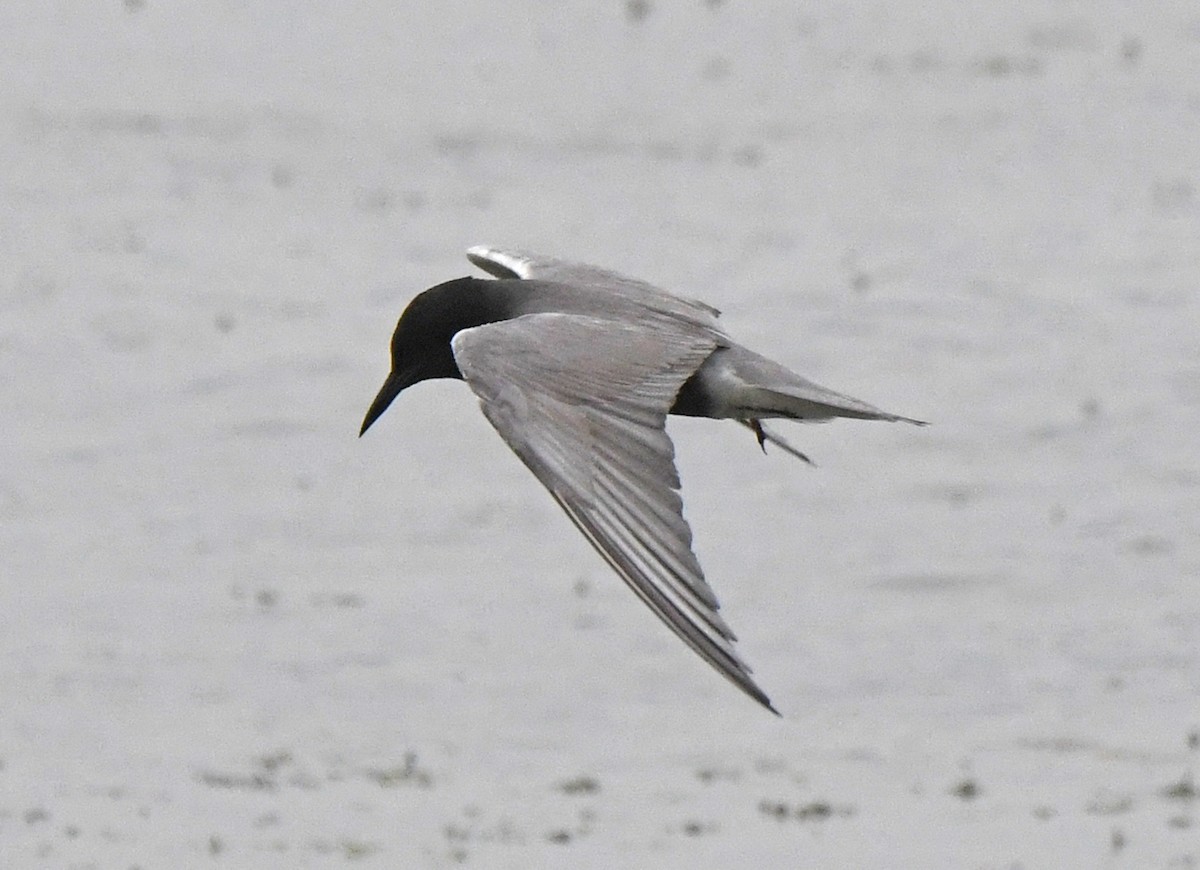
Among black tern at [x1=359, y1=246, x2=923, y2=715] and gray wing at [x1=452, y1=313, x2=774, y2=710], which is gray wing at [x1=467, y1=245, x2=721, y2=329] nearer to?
black tern at [x1=359, y1=246, x2=923, y2=715]

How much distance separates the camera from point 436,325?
590 centimetres

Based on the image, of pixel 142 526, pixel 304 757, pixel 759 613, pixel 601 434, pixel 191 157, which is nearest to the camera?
pixel 601 434

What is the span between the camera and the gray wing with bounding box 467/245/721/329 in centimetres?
605

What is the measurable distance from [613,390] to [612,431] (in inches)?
9.0

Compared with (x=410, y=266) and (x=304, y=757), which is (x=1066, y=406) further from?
(x=304, y=757)

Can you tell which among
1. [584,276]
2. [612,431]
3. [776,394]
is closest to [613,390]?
[612,431]

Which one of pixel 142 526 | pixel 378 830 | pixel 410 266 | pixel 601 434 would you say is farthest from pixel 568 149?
pixel 601 434

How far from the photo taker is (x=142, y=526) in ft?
35.8

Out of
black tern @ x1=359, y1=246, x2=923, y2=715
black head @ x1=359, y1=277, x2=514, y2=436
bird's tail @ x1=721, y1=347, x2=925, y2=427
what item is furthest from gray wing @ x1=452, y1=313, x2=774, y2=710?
black head @ x1=359, y1=277, x2=514, y2=436

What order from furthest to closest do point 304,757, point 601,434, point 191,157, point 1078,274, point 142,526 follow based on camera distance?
point 191,157 → point 1078,274 → point 142,526 → point 304,757 → point 601,434

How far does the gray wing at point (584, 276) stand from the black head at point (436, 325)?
0.32 m

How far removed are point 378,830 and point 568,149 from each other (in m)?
7.50

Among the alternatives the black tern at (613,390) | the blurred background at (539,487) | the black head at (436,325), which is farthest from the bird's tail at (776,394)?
the blurred background at (539,487)

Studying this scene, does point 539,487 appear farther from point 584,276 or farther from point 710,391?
point 710,391
